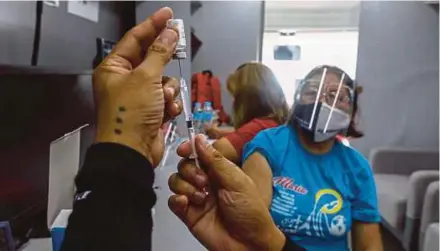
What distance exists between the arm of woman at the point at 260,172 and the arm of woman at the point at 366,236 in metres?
0.29

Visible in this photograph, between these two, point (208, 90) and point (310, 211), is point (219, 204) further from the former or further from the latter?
point (208, 90)

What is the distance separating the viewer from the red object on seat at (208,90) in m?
2.63

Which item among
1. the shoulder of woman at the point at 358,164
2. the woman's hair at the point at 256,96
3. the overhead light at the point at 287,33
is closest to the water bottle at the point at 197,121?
the woman's hair at the point at 256,96

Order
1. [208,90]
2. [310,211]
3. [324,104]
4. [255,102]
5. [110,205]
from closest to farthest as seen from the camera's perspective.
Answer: [110,205] < [310,211] < [324,104] < [255,102] < [208,90]

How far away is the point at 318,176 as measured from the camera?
1.25 metres

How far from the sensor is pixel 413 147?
3201 millimetres

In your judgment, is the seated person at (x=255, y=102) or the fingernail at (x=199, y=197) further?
the seated person at (x=255, y=102)

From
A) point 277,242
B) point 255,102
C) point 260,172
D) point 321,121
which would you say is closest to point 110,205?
point 277,242

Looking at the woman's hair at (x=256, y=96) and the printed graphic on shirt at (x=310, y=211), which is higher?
the woman's hair at (x=256, y=96)

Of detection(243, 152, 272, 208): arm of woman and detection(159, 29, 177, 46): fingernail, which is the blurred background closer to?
detection(243, 152, 272, 208): arm of woman

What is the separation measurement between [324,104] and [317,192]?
0.93 ft

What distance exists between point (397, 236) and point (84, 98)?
7.29ft

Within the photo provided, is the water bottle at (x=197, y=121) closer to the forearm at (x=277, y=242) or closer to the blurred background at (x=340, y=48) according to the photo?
the forearm at (x=277, y=242)

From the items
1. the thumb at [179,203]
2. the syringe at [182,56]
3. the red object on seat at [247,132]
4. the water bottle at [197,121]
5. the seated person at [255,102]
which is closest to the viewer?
the syringe at [182,56]
